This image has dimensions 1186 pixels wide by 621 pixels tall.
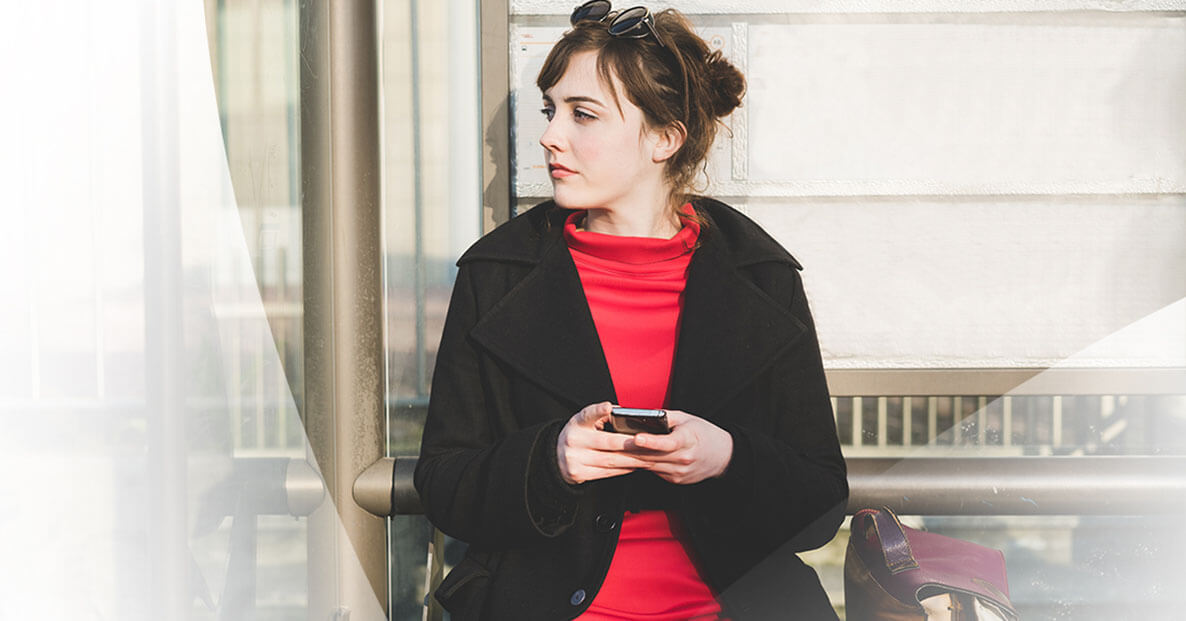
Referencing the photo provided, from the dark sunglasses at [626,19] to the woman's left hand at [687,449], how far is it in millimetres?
590

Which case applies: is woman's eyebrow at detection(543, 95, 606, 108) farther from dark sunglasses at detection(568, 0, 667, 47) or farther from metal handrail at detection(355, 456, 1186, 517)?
metal handrail at detection(355, 456, 1186, 517)

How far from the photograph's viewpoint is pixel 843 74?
199 cm

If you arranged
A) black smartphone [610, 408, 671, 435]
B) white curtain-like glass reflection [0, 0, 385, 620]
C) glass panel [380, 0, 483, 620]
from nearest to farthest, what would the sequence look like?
white curtain-like glass reflection [0, 0, 385, 620], black smartphone [610, 408, 671, 435], glass panel [380, 0, 483, 620]

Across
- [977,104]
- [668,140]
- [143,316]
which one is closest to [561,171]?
[668,140]

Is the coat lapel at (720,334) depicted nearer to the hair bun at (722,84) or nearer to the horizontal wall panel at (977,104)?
the hair bun at (722,84)

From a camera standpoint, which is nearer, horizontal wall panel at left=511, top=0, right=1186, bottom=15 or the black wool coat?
the black wool coat

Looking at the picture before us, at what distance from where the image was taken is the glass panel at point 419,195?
1.88 metres

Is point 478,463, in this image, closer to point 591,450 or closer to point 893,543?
point 591,450

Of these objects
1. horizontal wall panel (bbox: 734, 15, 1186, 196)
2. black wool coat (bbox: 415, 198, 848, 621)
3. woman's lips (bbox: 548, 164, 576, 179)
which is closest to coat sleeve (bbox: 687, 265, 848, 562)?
black wool coat (bbox: 415, 198, 848, 621)

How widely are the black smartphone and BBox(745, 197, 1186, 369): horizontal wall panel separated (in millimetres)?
857

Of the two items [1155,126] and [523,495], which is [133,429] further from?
[1155,126]

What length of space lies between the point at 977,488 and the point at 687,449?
682mm

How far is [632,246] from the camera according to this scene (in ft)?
5.04

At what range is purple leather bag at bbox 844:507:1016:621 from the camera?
4.88 feet
